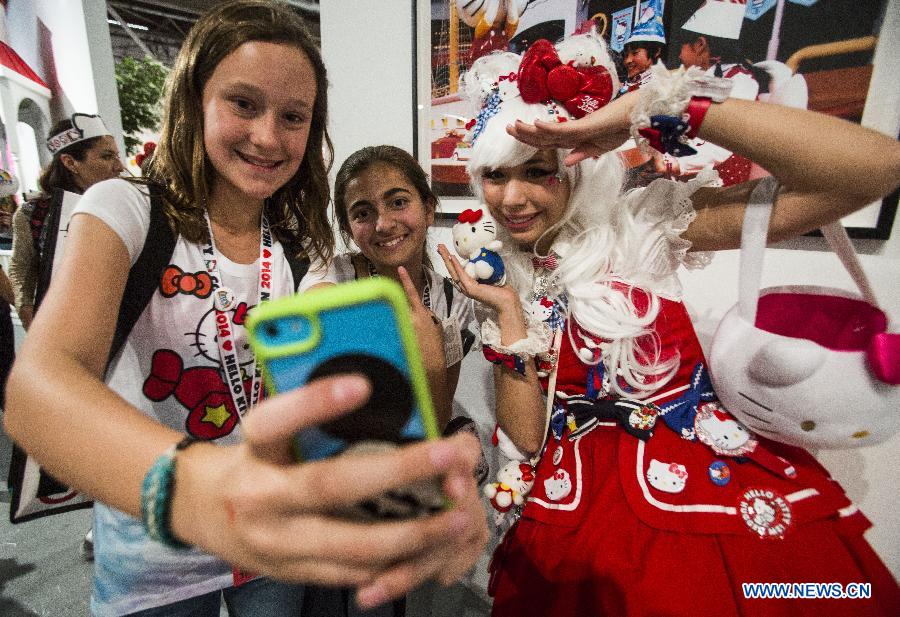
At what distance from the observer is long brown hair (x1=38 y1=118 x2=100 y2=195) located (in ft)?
5.57

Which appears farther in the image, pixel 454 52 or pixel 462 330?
pixel 454 52

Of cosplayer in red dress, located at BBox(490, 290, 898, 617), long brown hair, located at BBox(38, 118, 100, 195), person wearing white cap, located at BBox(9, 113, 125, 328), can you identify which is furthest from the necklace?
long brown hair, located at BBox(38, 118, 100, 195)

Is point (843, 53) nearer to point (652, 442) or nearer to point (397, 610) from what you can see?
point (652, 442)

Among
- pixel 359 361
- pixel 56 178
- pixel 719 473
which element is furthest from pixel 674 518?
pixel 56 178

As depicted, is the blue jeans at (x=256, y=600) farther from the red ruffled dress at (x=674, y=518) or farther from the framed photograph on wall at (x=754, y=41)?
the framed photograph on wall at (x=754, y=41)

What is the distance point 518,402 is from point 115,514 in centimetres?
66

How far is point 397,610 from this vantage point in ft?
3.40


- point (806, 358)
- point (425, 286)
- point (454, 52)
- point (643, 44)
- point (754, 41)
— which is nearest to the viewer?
point (806, 358)

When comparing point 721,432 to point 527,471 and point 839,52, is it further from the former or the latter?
point 839,52

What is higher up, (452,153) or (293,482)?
(452,153)

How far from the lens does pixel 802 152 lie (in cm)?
50

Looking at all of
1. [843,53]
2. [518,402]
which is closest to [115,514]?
[518,402]

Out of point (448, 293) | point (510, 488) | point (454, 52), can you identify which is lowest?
point (510, 488)

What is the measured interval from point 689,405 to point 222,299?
0.77 meters
